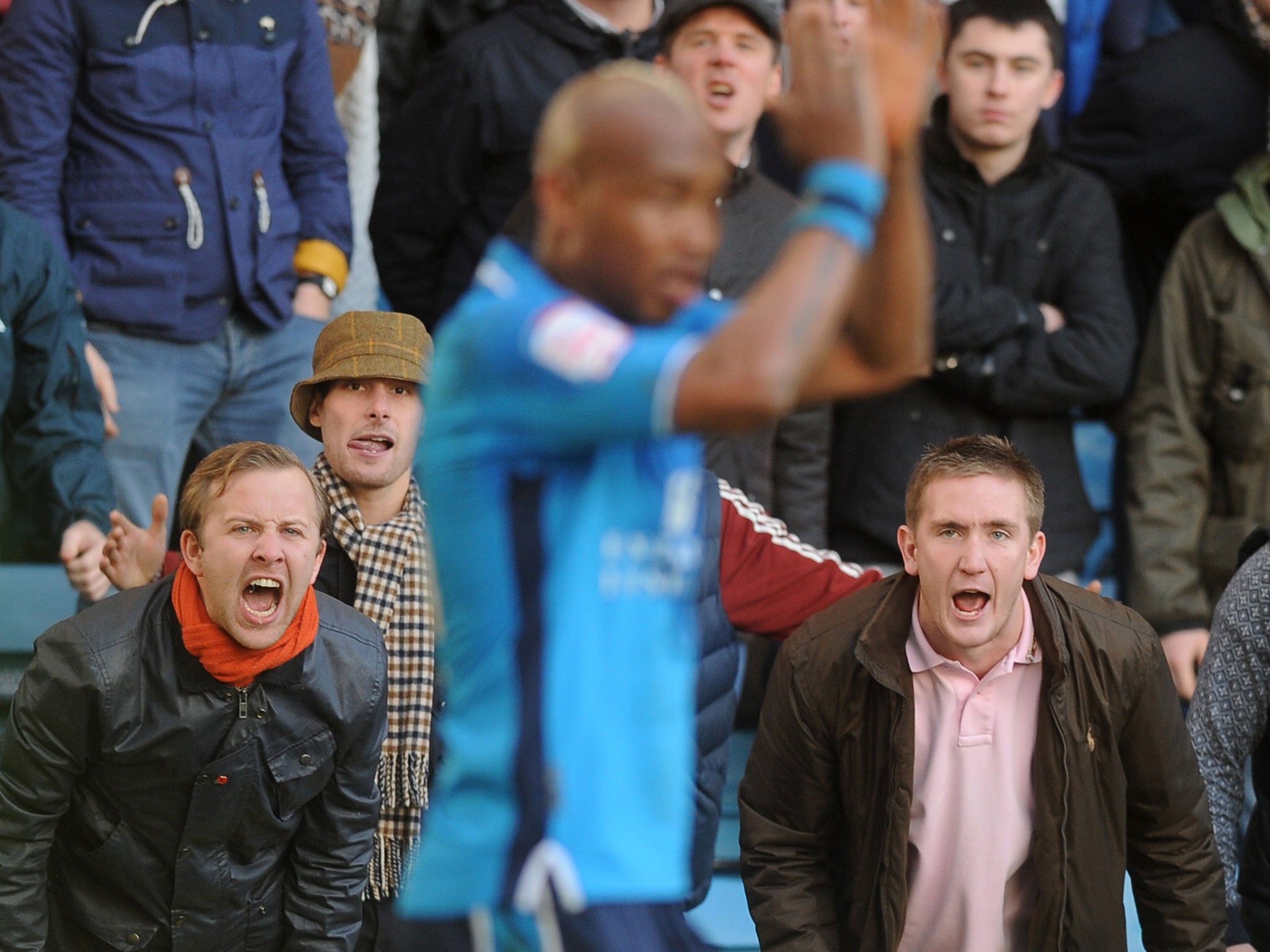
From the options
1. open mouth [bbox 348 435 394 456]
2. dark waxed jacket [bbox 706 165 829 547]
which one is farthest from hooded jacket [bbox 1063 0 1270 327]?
open mouth [bbox 348 435 394 456]

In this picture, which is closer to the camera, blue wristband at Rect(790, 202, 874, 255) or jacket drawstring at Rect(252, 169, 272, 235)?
blue wristband at Rect(790, 202, 874, 255)

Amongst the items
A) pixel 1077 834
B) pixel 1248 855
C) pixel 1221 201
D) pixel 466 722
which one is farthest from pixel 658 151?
pixel 1221 201

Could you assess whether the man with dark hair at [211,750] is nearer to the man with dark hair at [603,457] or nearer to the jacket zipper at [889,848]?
the jacket zipper at [889,848]

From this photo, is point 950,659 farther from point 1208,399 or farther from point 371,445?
point 1208,399

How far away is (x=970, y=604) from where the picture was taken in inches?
155

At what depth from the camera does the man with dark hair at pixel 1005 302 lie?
5.38 meters

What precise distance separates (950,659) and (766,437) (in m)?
1.32

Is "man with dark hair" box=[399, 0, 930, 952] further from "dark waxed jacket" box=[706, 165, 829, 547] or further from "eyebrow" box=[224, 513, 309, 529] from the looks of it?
"dark waxed jacket" box=[706, 165, 829, 547]

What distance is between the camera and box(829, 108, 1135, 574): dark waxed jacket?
537 centimetres

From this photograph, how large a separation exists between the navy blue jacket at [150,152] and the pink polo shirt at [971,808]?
211 cm

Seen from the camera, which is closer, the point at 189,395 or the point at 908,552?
the point at 908,552

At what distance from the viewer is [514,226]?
9.50 ft

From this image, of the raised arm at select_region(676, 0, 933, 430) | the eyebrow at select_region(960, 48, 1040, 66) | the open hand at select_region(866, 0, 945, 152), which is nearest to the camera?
the raised arm at select_region(676, 0, 933, 430)

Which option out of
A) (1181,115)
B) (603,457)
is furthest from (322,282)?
(603,457)
